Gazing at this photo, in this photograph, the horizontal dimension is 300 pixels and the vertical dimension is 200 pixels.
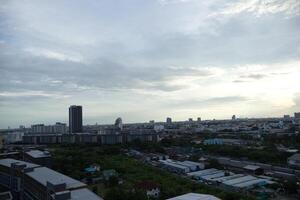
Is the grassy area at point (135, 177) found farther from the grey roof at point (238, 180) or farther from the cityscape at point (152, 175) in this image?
the grey roof at point (238, 180)

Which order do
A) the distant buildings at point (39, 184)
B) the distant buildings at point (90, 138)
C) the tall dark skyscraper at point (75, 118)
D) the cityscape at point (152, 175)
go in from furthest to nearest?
the tall dark skyscraper at point (75, 118) < the distant buildings at point (90, 138) < the cityscape at point (152, 175) < the distant buildings at point (39, 184)

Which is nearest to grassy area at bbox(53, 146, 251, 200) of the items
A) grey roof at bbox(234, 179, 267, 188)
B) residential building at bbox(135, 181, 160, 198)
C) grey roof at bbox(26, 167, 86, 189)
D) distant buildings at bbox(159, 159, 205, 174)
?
residential building at bbox(135, 181, 160, 198)

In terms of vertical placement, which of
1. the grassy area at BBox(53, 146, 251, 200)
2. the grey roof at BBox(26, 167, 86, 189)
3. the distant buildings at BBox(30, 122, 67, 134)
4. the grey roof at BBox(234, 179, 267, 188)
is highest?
the distant buildings at BBox(30, 122, 67, 134)

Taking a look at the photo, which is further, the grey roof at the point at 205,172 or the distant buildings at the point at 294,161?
the distant buildings at the point at 294,161

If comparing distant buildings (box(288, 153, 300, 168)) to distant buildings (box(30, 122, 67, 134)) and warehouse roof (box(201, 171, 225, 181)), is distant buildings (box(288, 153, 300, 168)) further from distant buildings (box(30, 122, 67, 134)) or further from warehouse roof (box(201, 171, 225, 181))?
distant buildings (box(30, 122, 67, 134))

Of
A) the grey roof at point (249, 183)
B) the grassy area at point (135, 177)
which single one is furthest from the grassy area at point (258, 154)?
the grassy area at point (135, 177)

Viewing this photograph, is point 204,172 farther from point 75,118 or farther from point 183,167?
point 75,118

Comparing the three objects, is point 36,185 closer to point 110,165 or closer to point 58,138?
point 110,165

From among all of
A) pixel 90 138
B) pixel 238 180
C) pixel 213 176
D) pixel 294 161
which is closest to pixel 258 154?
pixel 294 161
